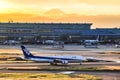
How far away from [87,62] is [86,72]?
2476 centimetres

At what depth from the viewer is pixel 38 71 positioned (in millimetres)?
83438

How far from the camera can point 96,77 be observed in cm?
7275

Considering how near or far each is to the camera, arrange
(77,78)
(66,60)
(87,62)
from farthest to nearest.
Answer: (87,62) → (66,60) → (77,78)

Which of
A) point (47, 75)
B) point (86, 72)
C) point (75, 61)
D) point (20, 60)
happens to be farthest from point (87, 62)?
point (47, 75)

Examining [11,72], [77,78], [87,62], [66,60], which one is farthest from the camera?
[87,62]

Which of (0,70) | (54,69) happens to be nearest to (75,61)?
(54,69)

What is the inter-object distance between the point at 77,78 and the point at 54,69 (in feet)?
48.6

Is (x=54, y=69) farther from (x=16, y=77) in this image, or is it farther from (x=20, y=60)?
(x=20, y=60)

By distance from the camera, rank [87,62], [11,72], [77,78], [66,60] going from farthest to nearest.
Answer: [87,62], [66,60], [11,72], [77,78]

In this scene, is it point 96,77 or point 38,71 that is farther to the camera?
point 38,71

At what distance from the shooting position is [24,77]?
2857 inches

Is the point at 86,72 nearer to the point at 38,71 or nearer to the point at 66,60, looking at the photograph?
the point at 38,71

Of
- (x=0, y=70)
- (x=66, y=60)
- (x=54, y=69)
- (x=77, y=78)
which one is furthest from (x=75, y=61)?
(x=77, y=78)

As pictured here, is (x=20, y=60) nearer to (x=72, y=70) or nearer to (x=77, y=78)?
(x=72, y=70)
